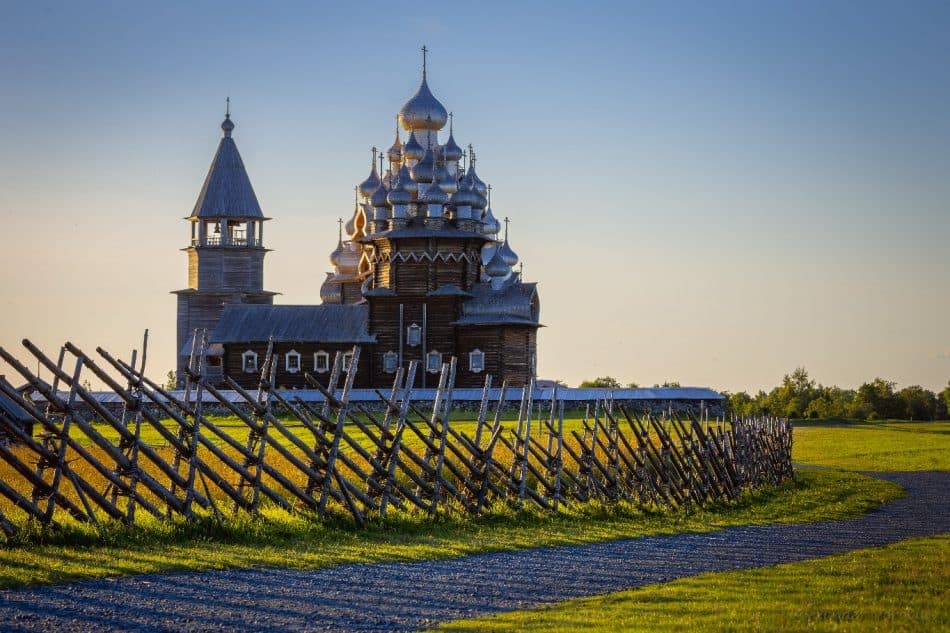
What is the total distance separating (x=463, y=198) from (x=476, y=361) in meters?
7.99

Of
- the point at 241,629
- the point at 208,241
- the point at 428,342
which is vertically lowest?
the point at 241,629

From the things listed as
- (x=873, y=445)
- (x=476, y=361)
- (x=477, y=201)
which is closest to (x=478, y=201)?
(x=477, y=201)

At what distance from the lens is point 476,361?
228ft

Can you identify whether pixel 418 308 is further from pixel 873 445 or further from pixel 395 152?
pixel 873 445

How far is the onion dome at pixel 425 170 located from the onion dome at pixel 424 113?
4.74 metres

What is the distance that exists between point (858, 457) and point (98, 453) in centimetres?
2455

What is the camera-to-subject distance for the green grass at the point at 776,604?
13500mm

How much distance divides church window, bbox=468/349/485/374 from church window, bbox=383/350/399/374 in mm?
3552

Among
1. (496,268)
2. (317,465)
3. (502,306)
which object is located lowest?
(317,465)

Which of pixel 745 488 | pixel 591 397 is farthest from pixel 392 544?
pixel 591 397

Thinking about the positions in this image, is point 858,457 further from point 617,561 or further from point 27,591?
point 27,591

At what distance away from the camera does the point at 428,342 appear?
69.4 m

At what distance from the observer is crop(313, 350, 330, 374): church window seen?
70.7m

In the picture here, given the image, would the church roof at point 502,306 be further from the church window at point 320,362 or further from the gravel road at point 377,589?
the gravel road at point 377,589
